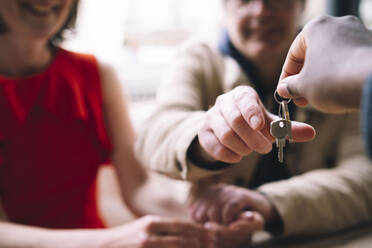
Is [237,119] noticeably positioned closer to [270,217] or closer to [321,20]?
[321,20]

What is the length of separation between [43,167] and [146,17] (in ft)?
1.80

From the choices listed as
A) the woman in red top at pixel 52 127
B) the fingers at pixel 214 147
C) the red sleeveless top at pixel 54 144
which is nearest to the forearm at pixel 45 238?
the woman in red top at pixel 52 127

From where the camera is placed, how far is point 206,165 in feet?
1.57

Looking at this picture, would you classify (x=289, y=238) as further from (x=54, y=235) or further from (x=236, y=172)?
(x=54, y=235)

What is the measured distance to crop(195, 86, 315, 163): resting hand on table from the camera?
1.00 feet

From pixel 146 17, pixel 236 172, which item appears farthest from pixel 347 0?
pixel 146 17

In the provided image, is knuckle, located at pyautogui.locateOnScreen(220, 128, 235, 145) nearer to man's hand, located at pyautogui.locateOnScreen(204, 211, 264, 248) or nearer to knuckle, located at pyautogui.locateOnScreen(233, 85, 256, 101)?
knuckle, located at pyautogui.locateOnScreen(233, 85, 256, 101)

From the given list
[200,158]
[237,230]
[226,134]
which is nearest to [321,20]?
[226,134]

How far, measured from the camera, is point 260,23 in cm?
57

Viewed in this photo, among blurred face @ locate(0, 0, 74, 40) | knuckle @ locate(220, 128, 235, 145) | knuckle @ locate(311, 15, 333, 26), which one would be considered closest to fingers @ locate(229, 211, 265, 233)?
knuckle @ locate(220, 128, 235, 145)

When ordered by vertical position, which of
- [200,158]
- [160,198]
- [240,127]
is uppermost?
[240,127]

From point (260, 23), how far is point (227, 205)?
295mm

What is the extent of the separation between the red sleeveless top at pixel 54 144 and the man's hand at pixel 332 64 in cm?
53

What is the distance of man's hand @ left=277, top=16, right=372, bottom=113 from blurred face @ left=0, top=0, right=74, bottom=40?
1.72 ft
